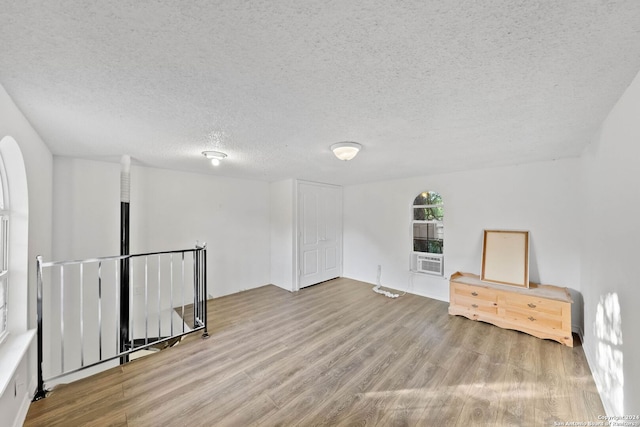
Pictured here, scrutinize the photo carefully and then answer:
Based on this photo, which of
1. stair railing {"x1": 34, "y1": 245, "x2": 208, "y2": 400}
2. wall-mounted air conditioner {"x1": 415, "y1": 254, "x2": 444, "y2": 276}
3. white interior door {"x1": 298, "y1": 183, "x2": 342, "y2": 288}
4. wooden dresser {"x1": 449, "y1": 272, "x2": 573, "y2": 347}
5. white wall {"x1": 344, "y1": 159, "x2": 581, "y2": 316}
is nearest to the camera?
wooden dresser {"x1": 449, "y1": 272, "x2": 573, "y2": 347}

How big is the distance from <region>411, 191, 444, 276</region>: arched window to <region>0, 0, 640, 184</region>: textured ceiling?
78.8 inches

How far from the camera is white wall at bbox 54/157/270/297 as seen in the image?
3.22 meters

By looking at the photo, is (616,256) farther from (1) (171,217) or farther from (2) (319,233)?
(1) (171,217)

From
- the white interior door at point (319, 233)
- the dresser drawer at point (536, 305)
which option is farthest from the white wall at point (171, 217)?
the dresser drawer at point (536, 305)

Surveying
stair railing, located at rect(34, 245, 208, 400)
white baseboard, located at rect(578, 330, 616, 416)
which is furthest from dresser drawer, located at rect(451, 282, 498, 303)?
stair railing, located at rect(34, 245, 208, 400)

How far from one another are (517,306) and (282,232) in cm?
391

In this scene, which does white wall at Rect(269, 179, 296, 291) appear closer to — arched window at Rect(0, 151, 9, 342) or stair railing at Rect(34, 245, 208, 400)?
stair railing at Rect(34, 245, 208, 400)

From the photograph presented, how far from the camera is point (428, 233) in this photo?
4422mm

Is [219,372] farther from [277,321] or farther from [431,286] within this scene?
[431,286]

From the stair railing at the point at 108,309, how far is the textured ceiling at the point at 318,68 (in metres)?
1.61

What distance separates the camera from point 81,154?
3020mm

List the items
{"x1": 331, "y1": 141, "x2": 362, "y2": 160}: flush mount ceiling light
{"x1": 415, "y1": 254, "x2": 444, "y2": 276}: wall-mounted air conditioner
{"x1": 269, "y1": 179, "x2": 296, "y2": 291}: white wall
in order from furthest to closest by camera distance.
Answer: {"x1": 269, "y1": 179, "x2": 296, "y2": 291}: white wall < {"x1": 415, "y1": 254, "x2": 444, "y2": 276}: wall-mounted air conditioner < {"x1": 331, "y1": 141, "x2": 362, "y2": 160}: flush mount ceiling light

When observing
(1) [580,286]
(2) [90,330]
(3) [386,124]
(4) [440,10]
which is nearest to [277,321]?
(2) [90,330]

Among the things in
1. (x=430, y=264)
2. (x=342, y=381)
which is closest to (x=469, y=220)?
(x=430, y=264)
